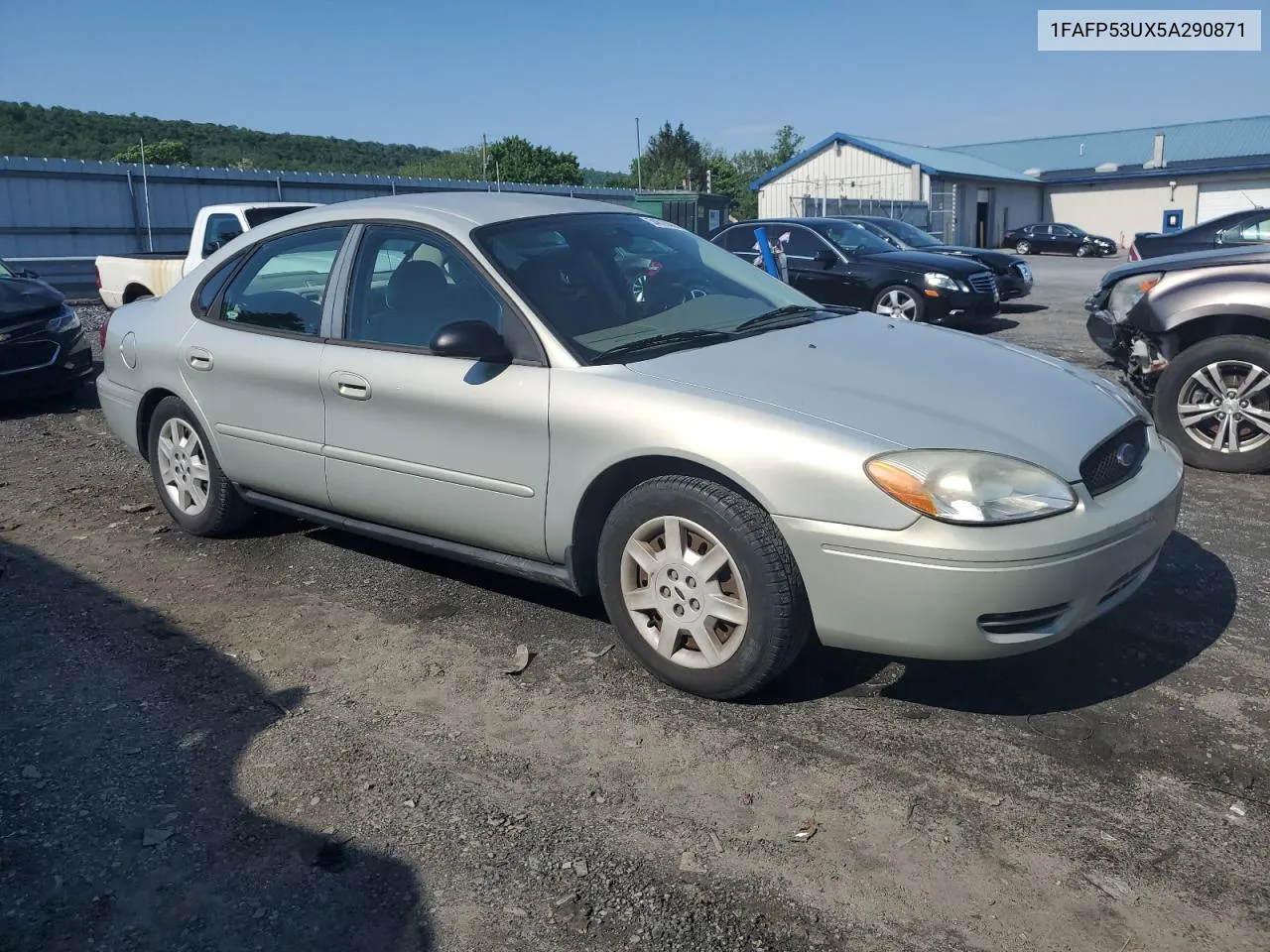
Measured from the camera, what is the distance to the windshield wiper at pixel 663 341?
3729mm

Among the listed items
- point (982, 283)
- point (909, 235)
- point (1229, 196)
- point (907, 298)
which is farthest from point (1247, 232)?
point (1229, 196)

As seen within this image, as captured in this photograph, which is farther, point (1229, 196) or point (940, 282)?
point (1229, 196)

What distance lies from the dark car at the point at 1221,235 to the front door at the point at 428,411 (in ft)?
30.9

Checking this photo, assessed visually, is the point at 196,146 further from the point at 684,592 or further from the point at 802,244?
the point at 684,592

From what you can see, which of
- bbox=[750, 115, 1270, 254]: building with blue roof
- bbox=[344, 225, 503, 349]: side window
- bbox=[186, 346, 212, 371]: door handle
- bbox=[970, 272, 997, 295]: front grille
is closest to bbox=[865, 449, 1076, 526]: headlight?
bbox=[344, 225, 503, 349]: side window

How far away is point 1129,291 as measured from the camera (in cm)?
702

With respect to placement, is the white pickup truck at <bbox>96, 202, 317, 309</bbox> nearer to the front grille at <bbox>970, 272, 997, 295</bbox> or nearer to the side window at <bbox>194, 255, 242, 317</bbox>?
the side window at <bbox>194, 255, 242, 317</bbox>

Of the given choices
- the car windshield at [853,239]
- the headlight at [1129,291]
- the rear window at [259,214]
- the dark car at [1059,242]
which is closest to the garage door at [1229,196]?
the dark car at [1059,242]

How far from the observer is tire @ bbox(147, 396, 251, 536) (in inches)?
198

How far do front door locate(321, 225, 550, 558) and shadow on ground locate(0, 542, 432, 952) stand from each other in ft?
2.83

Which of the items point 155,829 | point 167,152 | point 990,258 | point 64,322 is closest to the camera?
→ point 155,829

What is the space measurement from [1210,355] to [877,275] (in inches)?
285

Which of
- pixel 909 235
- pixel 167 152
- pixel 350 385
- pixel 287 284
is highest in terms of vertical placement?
pixel 167 152

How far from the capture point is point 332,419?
4332 millimetres
